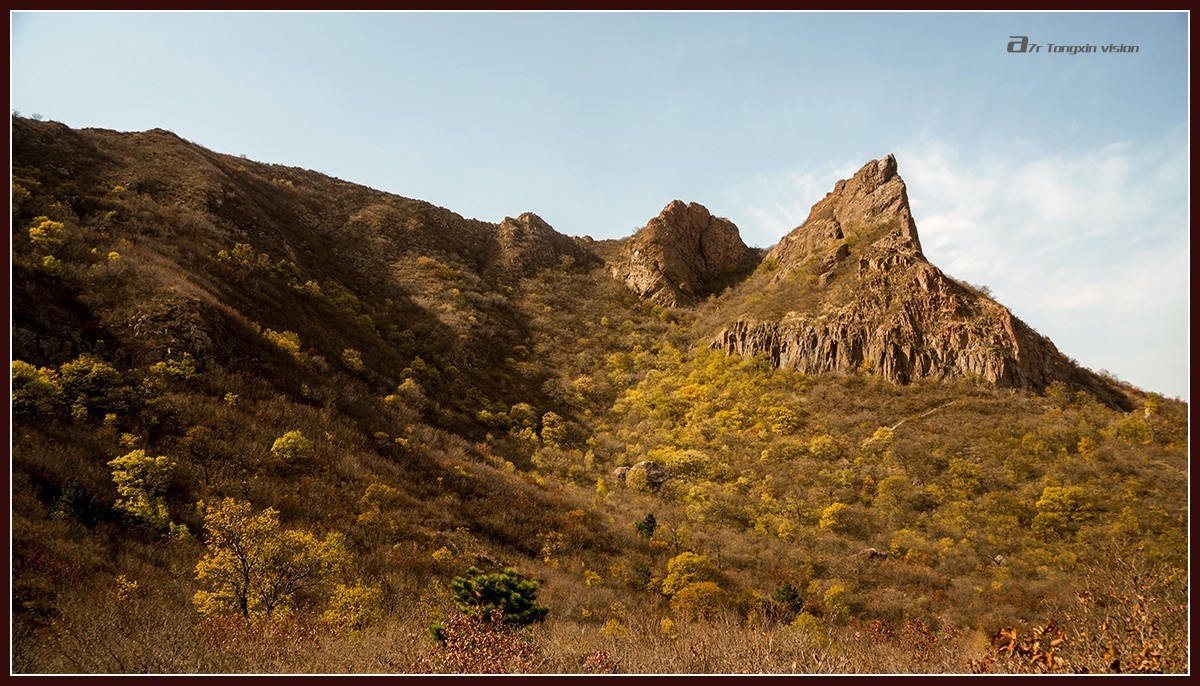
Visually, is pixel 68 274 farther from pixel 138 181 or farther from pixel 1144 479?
pixel 1144 479

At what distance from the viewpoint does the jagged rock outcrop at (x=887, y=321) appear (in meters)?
42.6

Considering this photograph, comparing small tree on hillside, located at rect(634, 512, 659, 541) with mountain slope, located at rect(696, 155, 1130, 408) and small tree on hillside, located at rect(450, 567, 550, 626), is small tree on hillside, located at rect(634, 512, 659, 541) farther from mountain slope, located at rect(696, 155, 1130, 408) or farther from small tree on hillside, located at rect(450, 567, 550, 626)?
mountain slope, located at rect(696, 155, 1130, 408)

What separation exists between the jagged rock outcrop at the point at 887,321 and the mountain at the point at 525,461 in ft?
1.00

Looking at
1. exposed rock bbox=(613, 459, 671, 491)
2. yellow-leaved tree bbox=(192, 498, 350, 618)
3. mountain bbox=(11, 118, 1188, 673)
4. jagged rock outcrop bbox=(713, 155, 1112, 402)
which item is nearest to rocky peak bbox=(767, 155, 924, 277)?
jagged rock outcrop bbox=(713, 155, 1112, 402)

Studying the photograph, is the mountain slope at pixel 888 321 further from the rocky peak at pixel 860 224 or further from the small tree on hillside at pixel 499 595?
the small tree on hillside at pixel 499 595

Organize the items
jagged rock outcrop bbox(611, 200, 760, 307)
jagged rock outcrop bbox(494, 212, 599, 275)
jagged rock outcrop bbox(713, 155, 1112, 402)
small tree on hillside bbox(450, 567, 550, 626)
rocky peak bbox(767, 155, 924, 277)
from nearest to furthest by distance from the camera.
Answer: small tree on hillside bbox(450, 567, 550, 626) → jagged rock outcrop bbox(713, 155, 1112, 402) → rocky peak bbox(767, 155, 924, 277) → jagged rock outcrop bbox(611, 200, 760, 307) → jagged rock outcrop bbox(494, 212, 599, 275)

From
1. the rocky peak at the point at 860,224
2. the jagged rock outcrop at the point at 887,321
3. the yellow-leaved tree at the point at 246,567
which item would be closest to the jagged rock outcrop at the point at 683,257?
the rocky peak at the point at 860,224

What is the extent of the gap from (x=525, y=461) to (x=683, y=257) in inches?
1844

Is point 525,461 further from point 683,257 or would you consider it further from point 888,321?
point 683,257

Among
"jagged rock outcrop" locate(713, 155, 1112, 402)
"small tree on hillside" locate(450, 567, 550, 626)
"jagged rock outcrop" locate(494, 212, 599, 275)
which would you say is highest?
"jagged rock outcrop" locate(494, 212, 599, 275)

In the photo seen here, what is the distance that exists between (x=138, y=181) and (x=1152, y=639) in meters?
64.8

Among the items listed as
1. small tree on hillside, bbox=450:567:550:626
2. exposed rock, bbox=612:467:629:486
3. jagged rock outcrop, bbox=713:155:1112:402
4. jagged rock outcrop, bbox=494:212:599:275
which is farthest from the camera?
jagged rock outcrop, bbox=494:212:599:275

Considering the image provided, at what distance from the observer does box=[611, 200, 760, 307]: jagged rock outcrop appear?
7106cm

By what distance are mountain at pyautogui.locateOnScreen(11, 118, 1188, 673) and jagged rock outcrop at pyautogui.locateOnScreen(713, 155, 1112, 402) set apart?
1.00 feet
